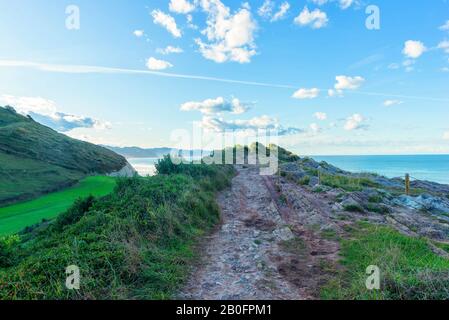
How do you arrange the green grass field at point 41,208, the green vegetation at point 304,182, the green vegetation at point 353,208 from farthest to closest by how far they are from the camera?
the green vegetation at point 304,182
the green vegetation at point 353,208
the green grass field at point 41,208

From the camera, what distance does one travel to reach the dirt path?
512cm

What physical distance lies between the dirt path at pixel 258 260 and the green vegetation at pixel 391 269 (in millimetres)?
527

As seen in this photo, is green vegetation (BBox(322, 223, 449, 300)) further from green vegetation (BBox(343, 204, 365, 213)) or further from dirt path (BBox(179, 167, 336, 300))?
green vegetation (BBox(343, 204, 365, 213))

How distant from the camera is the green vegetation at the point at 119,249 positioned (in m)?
4.48

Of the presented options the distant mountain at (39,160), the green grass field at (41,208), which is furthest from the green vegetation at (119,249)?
the distant mountain at (39,160)

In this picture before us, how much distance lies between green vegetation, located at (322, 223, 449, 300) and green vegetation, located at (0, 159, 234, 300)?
3207mm

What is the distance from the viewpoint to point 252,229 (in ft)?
31.1

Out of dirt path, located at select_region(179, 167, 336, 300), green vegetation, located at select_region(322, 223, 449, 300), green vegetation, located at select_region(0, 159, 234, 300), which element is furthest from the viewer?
dirt path, located at select_region(179, 167, 336, 300)

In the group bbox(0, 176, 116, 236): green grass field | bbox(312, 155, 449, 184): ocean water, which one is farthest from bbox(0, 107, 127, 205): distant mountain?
bbox(312, 155, 449, 184): ocean water

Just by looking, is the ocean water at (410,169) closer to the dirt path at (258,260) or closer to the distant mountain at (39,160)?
the distant mountain at (39,160)
